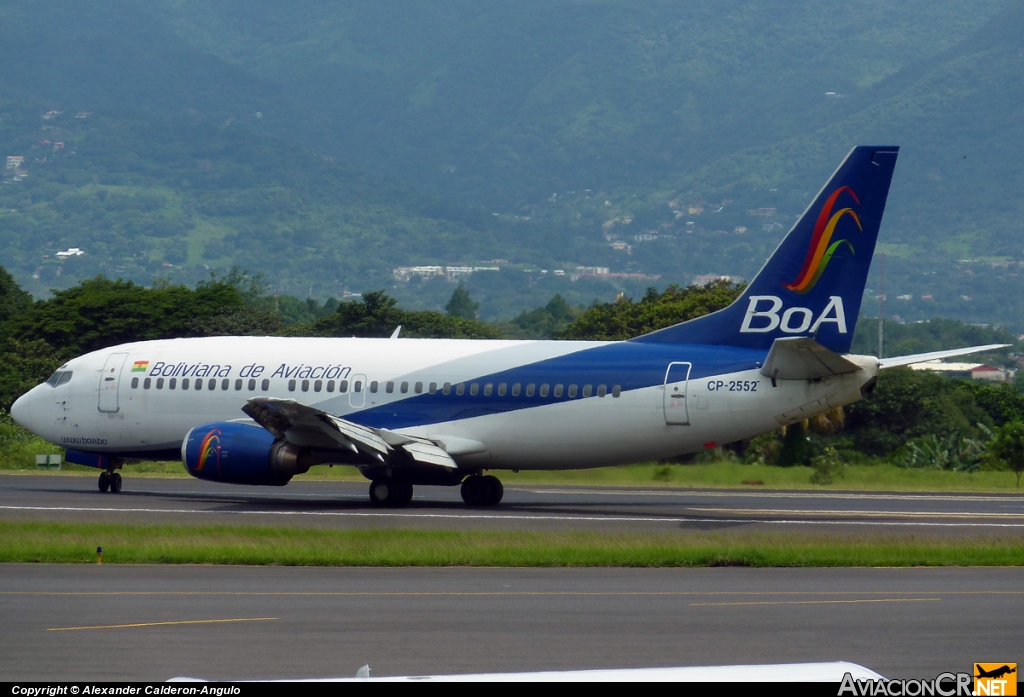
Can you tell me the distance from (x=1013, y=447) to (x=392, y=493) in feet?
75.5

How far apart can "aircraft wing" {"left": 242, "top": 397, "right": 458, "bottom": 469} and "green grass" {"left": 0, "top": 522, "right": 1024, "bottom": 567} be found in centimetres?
465

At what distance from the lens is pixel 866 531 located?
2450 centimetres

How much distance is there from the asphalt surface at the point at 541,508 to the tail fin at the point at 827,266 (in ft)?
12.7

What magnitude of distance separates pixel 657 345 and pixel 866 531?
634cm

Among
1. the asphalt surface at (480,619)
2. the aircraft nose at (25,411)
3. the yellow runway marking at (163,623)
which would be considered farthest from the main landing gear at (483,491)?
the yellow runway marking at (163,623)

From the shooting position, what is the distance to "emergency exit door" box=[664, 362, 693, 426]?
90.7 feet

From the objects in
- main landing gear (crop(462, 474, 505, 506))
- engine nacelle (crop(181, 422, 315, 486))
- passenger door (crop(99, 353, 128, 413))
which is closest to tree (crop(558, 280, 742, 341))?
main landing gear (crop(462, 474, 505, 506))

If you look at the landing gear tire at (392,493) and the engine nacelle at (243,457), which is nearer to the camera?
the engine nacelle at (243,457)

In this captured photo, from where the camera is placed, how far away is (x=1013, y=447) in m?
43.3

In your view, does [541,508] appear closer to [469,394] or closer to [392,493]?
[469,394]

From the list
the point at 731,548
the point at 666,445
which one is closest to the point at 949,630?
the point at 731,548

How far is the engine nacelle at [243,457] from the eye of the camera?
2838 centimetres

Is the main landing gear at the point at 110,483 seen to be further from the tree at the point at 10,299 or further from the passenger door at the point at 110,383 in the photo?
the tree at the point at 10,299

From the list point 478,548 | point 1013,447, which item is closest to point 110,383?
point 478,548
